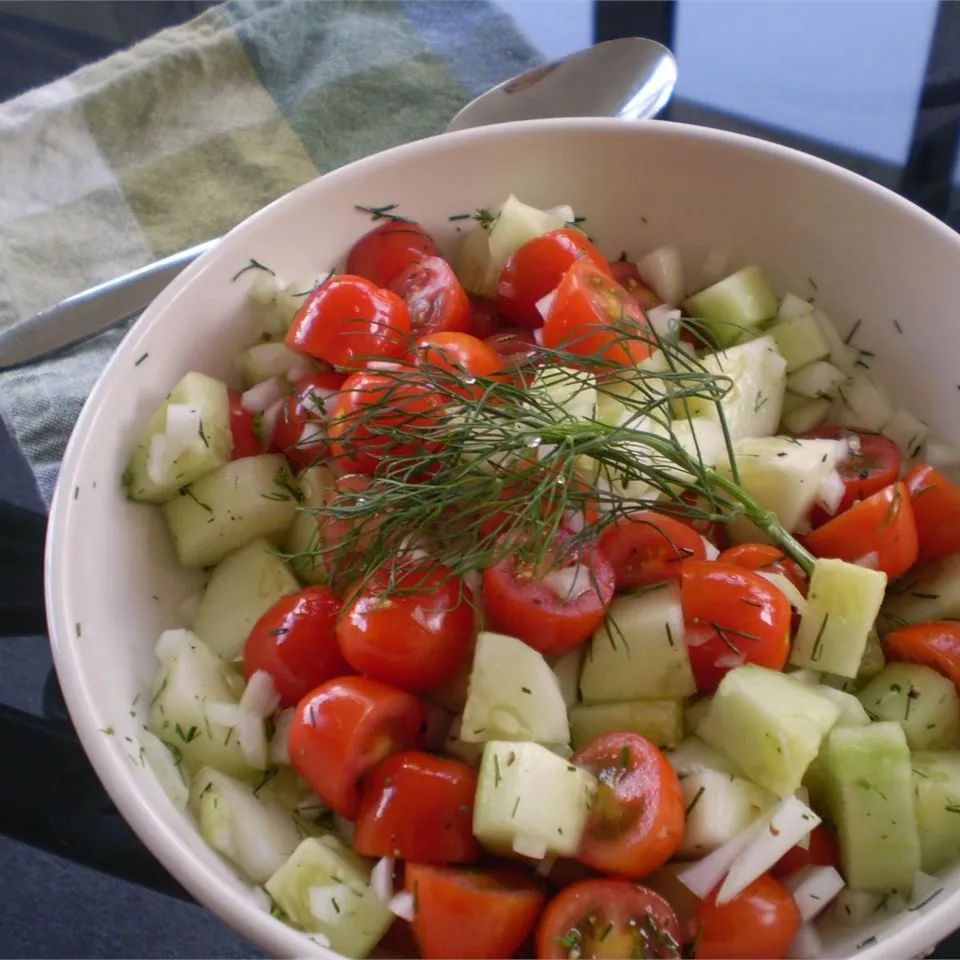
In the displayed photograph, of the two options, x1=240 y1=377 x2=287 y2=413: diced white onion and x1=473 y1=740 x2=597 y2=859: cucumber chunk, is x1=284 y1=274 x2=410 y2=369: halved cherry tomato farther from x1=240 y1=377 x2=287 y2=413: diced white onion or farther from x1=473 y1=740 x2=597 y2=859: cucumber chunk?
x1=473 y1=740 x2=597 y2=859: cucumber chunk

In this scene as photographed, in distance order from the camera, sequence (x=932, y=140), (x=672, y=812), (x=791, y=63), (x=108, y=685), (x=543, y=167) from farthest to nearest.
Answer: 1. (x=791, y=63)
2. (x=932, y=140)
3. (x=543, y=167)
4. (x=108, y=685)
5. (x=672, y=812)

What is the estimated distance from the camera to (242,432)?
137 cm

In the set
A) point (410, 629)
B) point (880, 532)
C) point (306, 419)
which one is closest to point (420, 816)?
point (410, 629)

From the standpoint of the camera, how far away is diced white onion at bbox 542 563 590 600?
112 cm

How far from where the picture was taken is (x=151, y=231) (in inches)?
70.6

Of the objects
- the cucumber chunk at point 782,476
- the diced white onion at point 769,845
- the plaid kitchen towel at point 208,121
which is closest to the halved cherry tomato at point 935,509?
the cucumber chunk at point 782,476

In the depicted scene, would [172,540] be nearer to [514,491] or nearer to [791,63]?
[514,491]

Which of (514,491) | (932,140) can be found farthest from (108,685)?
(932,140)

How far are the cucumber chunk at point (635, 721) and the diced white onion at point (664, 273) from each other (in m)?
0.65

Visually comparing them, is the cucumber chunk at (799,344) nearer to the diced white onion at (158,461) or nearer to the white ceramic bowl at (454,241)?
the white ceramic bowl at (454,241)

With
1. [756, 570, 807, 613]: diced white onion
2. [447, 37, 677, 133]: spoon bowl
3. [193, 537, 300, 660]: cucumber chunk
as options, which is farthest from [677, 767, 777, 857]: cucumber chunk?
[447, 37, 677, 133]: spoon bowl

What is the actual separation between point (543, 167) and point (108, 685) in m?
0.92

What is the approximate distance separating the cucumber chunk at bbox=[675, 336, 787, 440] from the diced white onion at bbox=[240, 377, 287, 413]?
0.53m

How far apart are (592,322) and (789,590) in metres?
0.41
